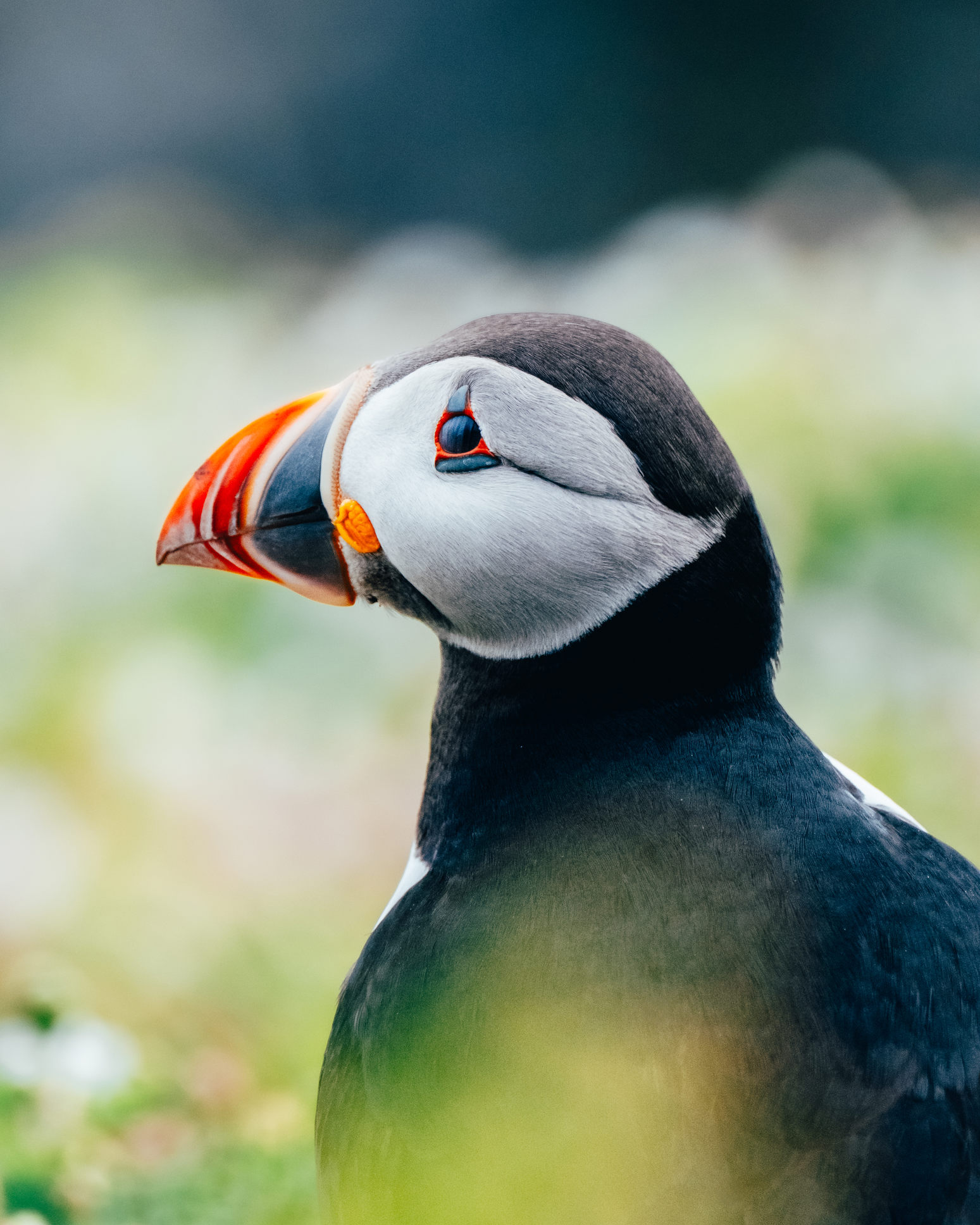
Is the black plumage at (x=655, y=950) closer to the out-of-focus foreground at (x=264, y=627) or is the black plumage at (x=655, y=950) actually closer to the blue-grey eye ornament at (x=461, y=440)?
the blue-grey eye ornament at (x=461, y=440)

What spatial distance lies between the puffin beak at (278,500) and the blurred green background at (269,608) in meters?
1.36

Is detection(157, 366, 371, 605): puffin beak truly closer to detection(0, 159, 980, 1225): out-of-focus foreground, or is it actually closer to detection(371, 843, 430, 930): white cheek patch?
detection(371, 843, 430, 930): white cheek patch

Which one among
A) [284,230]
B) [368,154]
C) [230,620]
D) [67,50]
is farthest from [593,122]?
[230,620]

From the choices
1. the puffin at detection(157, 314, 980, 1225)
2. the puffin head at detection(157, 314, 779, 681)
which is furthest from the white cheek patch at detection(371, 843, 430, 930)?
the puffin head at detection(157, 314, 779, 681)

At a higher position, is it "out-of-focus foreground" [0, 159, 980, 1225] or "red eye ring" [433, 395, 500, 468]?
"out-of-focus foreground" [0, 159, 980, 1225]

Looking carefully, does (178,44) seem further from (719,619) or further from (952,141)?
(719,619)

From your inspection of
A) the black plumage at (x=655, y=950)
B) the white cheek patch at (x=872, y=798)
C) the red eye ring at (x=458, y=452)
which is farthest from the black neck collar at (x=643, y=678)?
the red eye ring at (x=458, y=452)

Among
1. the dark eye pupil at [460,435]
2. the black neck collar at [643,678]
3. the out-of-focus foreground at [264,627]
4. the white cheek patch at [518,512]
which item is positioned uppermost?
the out-of-focus foreground at [264,627]

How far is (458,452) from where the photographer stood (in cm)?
162

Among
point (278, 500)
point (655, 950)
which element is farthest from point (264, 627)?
point (655, 950)

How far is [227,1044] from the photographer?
11.0 ft

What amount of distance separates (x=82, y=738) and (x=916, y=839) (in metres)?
3.13

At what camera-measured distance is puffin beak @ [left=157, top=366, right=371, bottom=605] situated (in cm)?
176

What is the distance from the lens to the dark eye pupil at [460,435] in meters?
1.61
